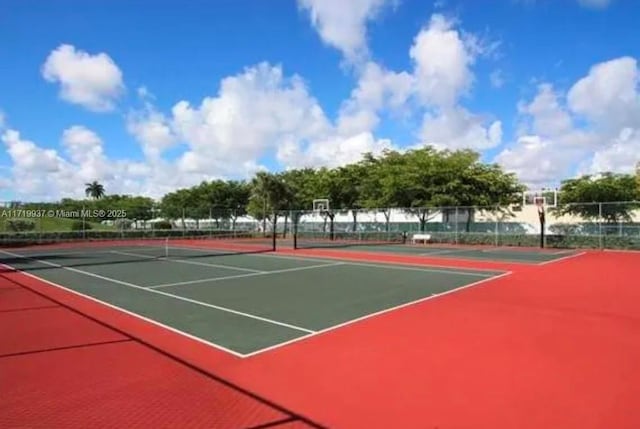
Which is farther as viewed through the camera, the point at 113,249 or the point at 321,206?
the point at 321,206

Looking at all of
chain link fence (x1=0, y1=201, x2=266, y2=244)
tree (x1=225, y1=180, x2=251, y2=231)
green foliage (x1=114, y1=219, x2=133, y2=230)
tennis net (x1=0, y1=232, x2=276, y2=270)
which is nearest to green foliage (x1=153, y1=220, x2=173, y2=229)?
chain link fence (x1=0, y1=201, x2=266, y2=244)

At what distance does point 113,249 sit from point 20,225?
12.0 metres

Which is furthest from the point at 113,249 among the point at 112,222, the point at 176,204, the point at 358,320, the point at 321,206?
the point at 176,204

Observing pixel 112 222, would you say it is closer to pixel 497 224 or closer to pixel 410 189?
pixel 410 189

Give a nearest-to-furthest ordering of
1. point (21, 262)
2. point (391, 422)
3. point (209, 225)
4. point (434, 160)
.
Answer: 1. point (391, 422)
2. point (21, 262)
3. point (434, 160)
4. point (209, 225)

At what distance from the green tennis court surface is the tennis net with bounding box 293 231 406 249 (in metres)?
19.4

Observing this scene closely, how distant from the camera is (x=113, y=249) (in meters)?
36.4

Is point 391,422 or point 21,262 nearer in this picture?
point 391,422

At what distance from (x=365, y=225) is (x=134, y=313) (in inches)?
1627

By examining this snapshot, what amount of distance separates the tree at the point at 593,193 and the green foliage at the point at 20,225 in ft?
142

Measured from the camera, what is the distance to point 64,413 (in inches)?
227

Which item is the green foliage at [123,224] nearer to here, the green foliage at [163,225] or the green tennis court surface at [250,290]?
the green foliage at [163,225]

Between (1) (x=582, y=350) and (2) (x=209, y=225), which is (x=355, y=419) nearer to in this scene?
(1) (x=582, y=350)

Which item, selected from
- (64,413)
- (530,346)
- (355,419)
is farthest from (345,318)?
(64,413)
